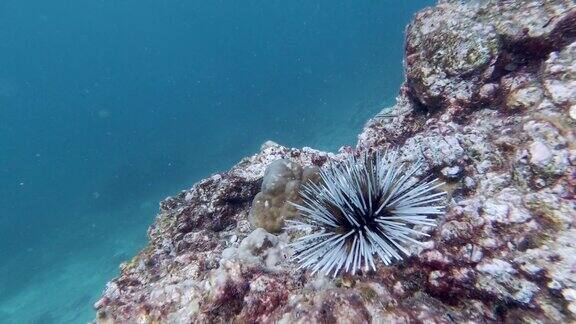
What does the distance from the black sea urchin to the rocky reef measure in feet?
0.42

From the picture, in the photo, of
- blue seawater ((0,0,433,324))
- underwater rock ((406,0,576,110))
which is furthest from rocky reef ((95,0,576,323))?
blue seawater ((0,0,433,324))

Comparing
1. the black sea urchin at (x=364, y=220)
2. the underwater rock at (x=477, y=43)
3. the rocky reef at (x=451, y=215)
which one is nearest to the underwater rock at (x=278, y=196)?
the rocky reef at (x=451, y=215)

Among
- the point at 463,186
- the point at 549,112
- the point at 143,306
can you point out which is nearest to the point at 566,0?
the point at 549,112

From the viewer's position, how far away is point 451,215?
2625 mm

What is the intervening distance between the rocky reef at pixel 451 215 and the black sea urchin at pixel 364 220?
5.0 inches

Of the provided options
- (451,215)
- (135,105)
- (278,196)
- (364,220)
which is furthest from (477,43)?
(135,105)

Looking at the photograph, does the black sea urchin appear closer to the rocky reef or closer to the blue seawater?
the rocky reef

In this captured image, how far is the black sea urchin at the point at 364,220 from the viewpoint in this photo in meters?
2.61

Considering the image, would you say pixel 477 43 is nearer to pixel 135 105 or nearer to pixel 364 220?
pixel 364 220

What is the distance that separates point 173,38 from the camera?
109 m

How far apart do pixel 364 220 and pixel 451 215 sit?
0.60 metres

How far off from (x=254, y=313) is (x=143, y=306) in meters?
0.98

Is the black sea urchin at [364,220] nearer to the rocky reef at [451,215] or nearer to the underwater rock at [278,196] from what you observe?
the rocky reef at [451,215]

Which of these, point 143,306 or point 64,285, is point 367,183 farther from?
point 64,285
